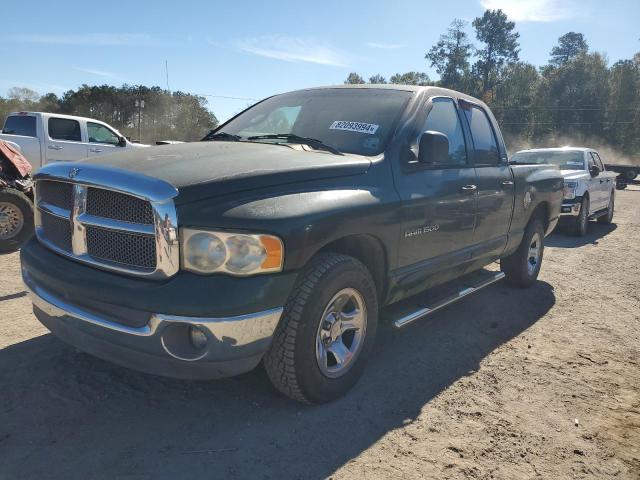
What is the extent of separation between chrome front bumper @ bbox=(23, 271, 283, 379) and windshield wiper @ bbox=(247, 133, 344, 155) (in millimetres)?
1346

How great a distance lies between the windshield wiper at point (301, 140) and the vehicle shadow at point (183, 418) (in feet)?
5.13

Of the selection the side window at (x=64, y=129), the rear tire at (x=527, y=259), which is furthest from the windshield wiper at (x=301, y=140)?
the side window at (x=64, y=129)

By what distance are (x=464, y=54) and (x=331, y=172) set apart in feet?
246

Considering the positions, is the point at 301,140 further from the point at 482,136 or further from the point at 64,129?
the point at 64,129

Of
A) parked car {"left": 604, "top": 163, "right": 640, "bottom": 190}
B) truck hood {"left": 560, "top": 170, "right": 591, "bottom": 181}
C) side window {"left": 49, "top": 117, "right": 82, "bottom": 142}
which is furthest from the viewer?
parked car {"left": 604, "top": 163, "right": 640, "bottom": 190}

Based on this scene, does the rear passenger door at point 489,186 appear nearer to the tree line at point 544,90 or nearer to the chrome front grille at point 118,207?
the chrome front grille at point 118,207

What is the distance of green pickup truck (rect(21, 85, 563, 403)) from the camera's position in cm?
245

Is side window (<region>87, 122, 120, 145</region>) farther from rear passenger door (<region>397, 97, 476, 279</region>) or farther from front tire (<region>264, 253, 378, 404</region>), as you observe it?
front tire (<region>264, 253, 378, 404</region>)

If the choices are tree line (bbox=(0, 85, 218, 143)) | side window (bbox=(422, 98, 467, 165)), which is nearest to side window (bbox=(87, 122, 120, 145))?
side window (bbox=(422, 98, 467, 165))

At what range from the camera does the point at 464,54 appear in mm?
70625

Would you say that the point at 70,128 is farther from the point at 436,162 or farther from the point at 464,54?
the point at 464,54

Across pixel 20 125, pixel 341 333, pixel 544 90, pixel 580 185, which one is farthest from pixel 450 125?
pixel 544 90

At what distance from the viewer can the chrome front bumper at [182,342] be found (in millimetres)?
2412

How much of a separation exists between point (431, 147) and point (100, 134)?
990cm
